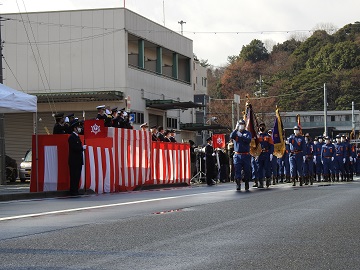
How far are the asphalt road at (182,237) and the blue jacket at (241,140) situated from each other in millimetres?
7485

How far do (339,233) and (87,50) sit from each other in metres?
37.6

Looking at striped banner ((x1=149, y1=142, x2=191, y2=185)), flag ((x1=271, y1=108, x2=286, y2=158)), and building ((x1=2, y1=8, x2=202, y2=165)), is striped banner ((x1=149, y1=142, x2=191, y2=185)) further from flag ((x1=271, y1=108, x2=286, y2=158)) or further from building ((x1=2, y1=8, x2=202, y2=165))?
building ((x1=2, y1=8, x2=202, y2=165))

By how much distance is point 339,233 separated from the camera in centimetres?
948

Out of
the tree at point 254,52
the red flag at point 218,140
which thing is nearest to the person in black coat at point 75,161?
the red flag at point 218,140

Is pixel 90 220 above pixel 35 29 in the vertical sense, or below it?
below

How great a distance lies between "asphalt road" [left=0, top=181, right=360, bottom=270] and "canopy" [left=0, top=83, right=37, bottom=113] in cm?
544

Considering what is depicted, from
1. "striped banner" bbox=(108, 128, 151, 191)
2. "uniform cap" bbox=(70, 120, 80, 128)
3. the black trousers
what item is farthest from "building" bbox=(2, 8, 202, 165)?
the black trousers

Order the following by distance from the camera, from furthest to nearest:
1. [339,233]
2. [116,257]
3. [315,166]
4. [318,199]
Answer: [315,166] → [318,199] → [339,233] → [116,257]

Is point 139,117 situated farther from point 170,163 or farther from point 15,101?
point 15,101

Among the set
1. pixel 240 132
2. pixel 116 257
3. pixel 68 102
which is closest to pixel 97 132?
pixel 240 132

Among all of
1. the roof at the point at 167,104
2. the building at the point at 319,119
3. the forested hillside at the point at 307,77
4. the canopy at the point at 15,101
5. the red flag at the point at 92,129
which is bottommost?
the red flag at the point at 92,129

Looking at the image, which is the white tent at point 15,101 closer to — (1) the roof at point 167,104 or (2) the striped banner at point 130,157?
(2) the striped banner at point 130,157

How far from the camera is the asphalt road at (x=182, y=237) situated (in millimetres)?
7117

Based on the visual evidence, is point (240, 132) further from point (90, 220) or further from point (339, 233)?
point (339, 233)
